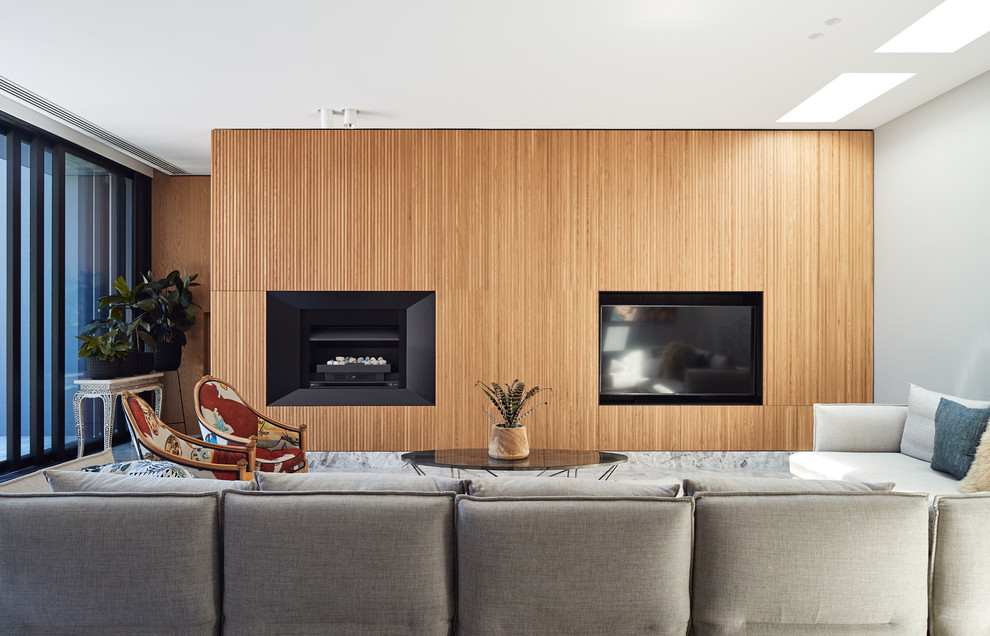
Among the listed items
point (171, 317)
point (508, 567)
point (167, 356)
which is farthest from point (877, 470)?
point (167, 356)

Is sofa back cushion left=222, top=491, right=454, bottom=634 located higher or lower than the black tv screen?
lower

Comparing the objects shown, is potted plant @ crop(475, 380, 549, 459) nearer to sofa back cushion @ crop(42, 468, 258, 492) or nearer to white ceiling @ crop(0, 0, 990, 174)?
white ceiling @ crop(0, 0, 990, 174)

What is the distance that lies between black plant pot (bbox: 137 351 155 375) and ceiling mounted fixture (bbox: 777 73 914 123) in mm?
5587

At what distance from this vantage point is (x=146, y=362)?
5949mm

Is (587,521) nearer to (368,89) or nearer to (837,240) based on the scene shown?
(368,89)

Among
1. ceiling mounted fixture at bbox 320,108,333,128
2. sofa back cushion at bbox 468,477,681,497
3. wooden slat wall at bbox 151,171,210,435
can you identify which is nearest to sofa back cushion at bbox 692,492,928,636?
sofa back cushion at bbox 468,477,681,497

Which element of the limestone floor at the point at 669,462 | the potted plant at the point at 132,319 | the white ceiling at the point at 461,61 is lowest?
the limestone floor at the point at 669,462

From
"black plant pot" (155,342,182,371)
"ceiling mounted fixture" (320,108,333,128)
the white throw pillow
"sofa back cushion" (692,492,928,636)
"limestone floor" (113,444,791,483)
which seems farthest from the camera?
"black plant pot" (155,342,182,371)

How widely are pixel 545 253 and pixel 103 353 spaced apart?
3.50 m

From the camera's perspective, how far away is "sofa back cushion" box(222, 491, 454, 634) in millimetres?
1504

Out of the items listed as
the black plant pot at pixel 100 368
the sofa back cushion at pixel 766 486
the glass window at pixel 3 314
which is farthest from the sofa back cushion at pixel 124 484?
the black plant pot at pixel 100 368

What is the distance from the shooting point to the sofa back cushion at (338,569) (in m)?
1.50

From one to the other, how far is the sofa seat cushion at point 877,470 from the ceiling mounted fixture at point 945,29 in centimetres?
219

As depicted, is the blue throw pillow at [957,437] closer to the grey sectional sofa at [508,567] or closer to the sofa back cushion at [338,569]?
the grey sectional sofa at [508,567]
